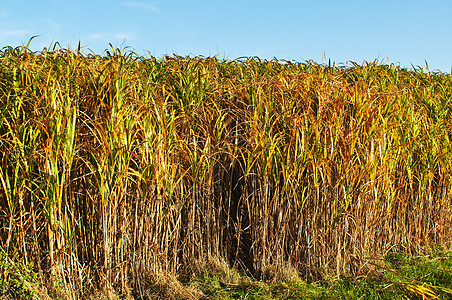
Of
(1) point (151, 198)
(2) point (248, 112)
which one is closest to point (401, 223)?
(2) point (248, 112)

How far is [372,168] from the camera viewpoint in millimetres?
3521

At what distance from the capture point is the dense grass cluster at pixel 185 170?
294cm

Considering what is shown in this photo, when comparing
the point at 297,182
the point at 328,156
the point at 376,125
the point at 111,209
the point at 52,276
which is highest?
the point at 376,125

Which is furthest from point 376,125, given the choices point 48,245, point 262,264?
point 48,245

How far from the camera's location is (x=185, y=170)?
3.36m

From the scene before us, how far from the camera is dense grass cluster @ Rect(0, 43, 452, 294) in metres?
2.94

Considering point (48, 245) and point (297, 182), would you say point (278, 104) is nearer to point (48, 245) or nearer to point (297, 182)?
point (297, 182)

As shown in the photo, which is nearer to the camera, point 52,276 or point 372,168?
point 52,276

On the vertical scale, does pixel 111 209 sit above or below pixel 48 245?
above

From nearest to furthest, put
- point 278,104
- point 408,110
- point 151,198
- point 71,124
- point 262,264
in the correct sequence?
point 71,124 → point 151,198 → point 262,264 → point 278,104 → point 408,110

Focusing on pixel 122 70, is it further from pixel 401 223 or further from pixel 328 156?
pixel 401 223

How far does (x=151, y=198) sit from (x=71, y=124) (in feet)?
2.54

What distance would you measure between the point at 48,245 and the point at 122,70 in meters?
1.38

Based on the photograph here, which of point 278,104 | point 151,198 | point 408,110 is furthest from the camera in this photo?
point 408,110
